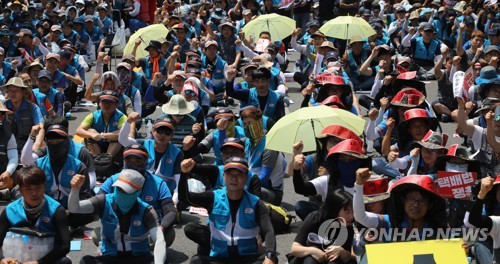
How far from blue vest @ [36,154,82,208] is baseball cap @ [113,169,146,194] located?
190cm

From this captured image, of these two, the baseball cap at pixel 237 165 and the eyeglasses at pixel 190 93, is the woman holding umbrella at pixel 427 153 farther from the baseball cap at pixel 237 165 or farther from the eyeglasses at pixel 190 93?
the eyeglasses at pixel 190 93

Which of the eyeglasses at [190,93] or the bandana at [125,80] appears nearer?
the eyeglasses at [190,93]

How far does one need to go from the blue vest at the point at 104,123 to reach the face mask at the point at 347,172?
4.41m

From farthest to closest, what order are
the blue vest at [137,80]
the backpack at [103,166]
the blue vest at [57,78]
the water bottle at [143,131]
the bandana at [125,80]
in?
the blue vest at [57,78], the blue vest at [137,80], the water bottle at [143,131], the bandana at [125,80], the backpack at [103,166]

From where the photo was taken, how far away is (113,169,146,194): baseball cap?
29.8ft

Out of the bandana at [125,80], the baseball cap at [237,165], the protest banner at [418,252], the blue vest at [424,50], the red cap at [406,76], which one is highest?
the protest banner at [418,252]

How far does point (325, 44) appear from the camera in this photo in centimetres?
1814

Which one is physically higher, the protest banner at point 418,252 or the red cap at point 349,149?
the protest banner at point 418,252

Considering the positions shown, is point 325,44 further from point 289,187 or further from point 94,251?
point 94,251

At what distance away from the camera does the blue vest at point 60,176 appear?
11.0 m

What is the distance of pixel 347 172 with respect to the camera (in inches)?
382

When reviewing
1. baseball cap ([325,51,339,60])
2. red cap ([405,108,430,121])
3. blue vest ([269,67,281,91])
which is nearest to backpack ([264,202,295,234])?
red cap ([405,108,430,121])

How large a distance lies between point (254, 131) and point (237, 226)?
2.90 m

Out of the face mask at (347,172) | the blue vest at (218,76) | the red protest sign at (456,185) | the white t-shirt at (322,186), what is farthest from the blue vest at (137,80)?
the red protest sign at (456,185)
